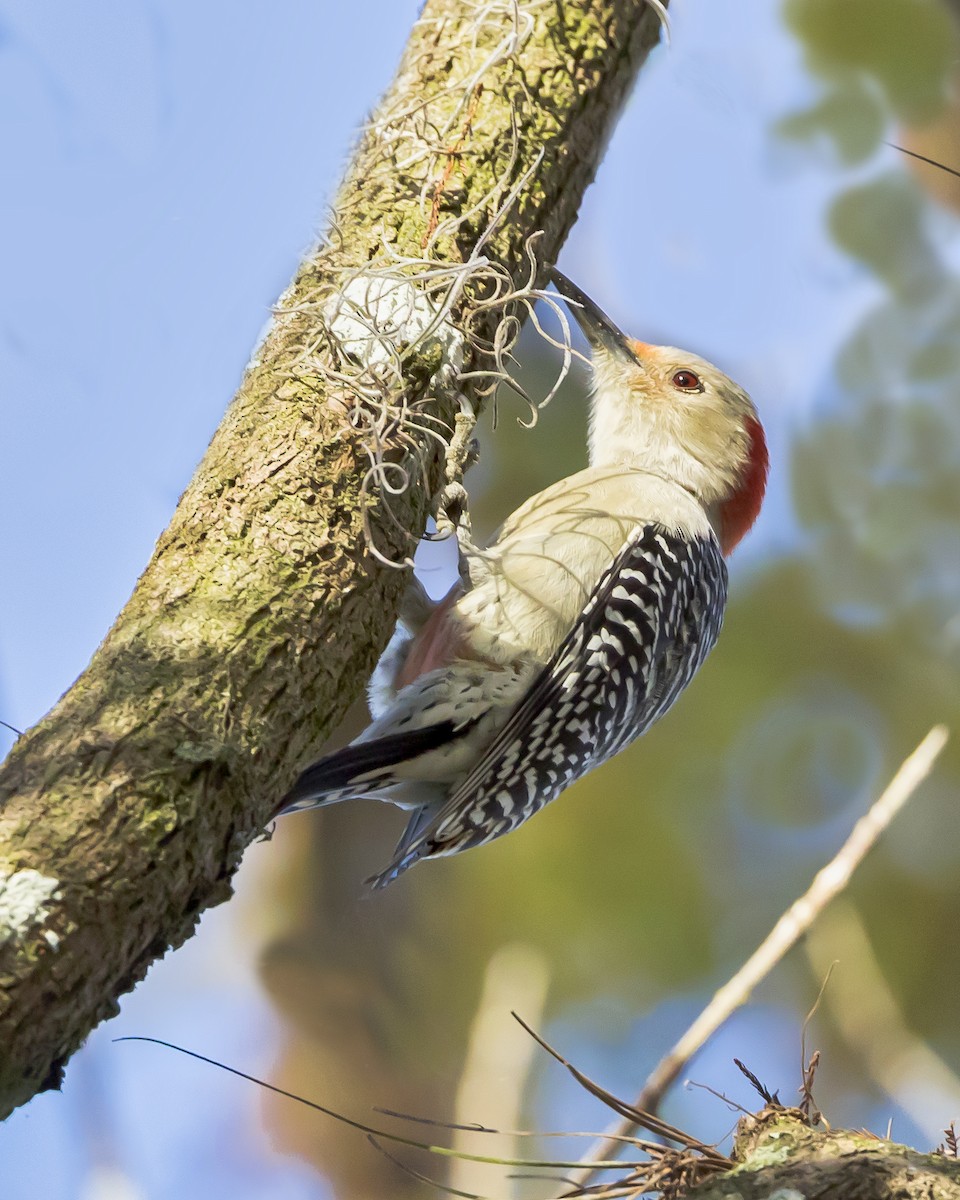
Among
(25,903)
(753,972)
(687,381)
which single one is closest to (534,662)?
(753,972)

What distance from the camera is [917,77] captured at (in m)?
5.12

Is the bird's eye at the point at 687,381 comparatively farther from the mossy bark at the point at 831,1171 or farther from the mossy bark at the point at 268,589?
the mossy bark at the point at 831,1171

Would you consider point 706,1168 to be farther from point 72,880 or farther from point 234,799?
point 72,880

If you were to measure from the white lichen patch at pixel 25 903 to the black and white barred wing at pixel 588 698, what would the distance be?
4.23 feet

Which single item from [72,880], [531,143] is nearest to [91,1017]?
[72,880]

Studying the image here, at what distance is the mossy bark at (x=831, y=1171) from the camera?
1.95 m

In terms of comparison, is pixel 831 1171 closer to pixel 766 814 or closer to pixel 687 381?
pixel 687 381

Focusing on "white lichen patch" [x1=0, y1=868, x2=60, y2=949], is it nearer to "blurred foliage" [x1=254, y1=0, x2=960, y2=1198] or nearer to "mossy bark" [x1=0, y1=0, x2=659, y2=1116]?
"mossy bark" [x1=0, y1=0, x2=659, y2=1116]

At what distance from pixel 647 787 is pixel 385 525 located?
13.9 feet

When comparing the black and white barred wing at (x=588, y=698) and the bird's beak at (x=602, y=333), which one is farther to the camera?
the bird's beak at (x=602, y=333)

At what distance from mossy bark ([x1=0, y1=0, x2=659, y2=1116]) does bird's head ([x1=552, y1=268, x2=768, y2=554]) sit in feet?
3.31

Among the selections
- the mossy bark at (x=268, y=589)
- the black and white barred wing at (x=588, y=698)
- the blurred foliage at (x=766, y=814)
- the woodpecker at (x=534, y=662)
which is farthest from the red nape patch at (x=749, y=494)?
the blurred foliage at (x=766, y=814)

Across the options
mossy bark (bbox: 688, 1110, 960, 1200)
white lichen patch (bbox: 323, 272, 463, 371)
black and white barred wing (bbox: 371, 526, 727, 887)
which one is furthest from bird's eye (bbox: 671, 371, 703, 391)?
mossy bark (bbox: 688, 1110, 960, 1200)

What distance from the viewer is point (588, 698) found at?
9.31 feet
